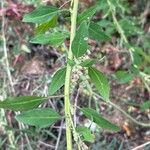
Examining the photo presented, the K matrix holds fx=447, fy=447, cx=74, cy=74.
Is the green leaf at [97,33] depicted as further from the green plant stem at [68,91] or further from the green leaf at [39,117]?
the green leaf at [39,117]

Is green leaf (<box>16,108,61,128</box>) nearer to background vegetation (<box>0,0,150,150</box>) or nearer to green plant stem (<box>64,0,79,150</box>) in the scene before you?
green plant stem (<box>64,0,79,150</box>)

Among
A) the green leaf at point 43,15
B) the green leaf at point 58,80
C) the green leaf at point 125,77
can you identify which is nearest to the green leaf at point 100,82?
the green leaf at point 58,80

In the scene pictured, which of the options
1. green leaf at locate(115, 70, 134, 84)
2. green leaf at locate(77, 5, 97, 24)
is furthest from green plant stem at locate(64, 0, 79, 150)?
green leaf at locate(115, 70, 134, 84)

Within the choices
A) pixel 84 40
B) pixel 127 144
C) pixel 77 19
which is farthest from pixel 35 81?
pixel 84 40

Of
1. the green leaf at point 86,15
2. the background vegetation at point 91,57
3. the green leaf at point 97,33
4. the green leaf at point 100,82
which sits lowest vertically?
the background vegetation at point 91,57

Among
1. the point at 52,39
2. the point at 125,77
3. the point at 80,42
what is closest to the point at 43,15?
the point at 52,39

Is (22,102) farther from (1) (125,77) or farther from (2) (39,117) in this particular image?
(1) (125,77)

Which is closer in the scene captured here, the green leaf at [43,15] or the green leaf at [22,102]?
the green leaf at [22,102]

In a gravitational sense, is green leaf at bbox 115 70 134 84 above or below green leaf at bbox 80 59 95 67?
below
